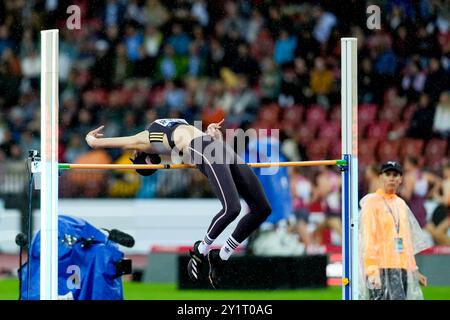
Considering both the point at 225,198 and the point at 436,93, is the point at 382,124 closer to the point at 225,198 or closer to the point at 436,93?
the point at 436,93

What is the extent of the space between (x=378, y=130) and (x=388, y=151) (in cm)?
69

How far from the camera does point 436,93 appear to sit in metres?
18.2

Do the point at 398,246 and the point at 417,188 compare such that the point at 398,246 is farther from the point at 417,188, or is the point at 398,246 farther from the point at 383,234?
the point at 417,188

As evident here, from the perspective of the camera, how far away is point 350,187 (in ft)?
31.8

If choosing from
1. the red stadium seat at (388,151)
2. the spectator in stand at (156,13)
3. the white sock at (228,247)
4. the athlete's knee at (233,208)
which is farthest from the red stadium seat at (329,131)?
the athlete's knee at (233,208)

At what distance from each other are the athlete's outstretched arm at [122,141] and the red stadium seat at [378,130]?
26.3 feet

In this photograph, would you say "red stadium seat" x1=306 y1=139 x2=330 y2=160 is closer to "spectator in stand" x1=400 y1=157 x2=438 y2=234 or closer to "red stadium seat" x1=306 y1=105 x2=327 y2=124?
"red stadium seat" x1=306 y1=105 x2=327 y2=124

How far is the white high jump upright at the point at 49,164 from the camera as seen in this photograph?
29.4 feet

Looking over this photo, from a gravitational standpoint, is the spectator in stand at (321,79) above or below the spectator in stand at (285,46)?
below

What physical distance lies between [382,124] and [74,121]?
14.8ft

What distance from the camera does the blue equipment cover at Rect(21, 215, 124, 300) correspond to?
35.5ft

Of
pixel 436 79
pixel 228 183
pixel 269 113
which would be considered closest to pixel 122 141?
pixel 228 183

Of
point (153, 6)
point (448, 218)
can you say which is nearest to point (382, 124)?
point (448, 218)

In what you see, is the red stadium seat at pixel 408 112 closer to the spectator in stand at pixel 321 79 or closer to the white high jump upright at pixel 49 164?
the spectator in stand at pixel 321 79
